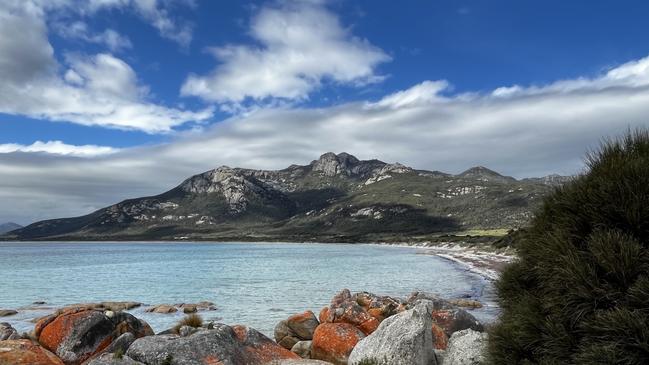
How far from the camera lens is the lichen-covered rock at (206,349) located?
1293 cm

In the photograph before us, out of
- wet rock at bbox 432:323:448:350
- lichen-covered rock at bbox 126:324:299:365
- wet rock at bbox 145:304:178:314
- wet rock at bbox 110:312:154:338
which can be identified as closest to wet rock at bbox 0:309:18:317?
wet rock at bbox 145:304:178:314

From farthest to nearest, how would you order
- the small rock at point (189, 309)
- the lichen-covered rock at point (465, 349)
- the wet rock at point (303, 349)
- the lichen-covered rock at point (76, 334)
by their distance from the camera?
the small rock at point (189, 309) < the wet rock at point (303, 349) < the lichen-covered rock at point (76, 334) < the lichen-covered rock at point (465, 349)

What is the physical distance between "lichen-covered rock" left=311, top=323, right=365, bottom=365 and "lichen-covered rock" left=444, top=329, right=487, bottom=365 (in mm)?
4275

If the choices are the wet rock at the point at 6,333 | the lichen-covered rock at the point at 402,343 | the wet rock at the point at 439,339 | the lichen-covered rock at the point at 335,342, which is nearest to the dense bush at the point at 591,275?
the lichen-covered rock at the point at 402,343

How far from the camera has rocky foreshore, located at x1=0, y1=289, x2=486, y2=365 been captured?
12.6m

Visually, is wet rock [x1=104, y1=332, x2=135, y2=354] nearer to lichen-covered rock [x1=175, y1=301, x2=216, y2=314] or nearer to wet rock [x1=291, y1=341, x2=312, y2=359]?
wet rock [x1=291, y1=341, x2=312, y2=359]

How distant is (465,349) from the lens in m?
12.2

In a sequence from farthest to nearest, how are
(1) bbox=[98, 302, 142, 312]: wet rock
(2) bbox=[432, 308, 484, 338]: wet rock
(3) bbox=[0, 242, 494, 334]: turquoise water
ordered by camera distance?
(1) bbox=[98, 302, 142, 312]: wet rock < (3) bbox=[0, 242, 494, 334]: turquoise water < (2) bbox=[432, 308, 484, 338]: wet rock

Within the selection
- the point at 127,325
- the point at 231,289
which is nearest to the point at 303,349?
the point at 127,325

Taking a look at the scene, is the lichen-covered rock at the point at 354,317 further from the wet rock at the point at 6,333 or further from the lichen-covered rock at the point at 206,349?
the wet rock at the point at 6,333

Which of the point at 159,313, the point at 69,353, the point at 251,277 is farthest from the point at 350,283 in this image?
the point at 69,353

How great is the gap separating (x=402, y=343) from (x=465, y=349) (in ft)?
5.21

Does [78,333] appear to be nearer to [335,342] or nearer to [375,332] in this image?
[335,342]

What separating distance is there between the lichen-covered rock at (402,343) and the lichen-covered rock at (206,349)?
3232 mm
